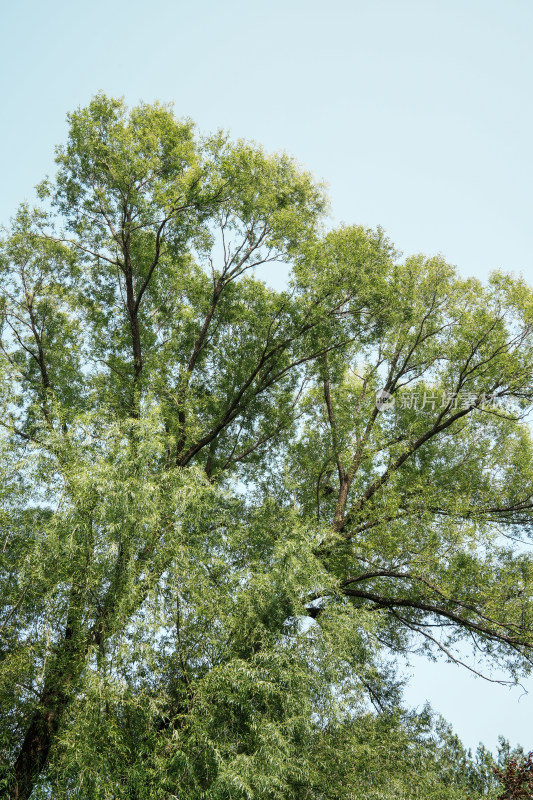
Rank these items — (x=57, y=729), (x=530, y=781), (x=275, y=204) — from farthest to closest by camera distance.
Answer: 1. (x=275, y=204)
2. (x=530, y=781)
3. (x=57, y=729)

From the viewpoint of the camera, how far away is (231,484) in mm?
13641

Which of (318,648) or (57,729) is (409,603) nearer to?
(318,648)

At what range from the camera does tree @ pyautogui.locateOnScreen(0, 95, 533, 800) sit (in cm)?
868

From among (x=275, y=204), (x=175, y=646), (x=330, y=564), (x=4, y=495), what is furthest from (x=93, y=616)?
(x=275, y=204)

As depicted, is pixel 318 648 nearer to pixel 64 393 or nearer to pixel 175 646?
pixel 175 646

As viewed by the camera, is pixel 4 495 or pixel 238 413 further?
pixel 238 413

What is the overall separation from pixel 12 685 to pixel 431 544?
7.13 metres

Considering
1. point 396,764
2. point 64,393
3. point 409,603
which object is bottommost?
point 396,764

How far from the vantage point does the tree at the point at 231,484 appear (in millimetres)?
8680

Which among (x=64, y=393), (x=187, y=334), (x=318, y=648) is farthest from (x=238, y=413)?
(x=318, y=648)

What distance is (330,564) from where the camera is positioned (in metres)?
12.1

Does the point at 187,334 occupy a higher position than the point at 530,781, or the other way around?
the point at 187,334

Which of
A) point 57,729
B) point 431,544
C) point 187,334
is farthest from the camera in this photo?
point 187,334

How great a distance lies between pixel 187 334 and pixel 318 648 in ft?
25.0
